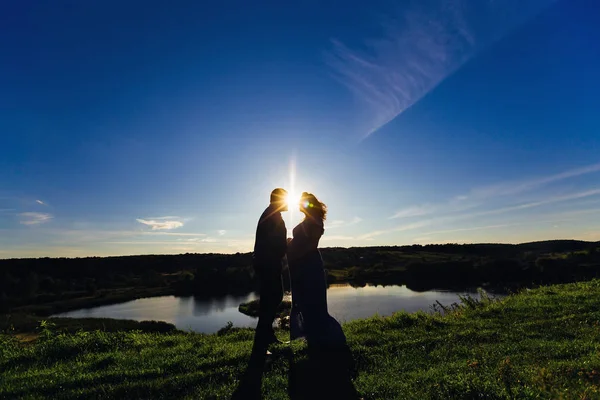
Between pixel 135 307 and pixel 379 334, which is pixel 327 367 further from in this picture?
pixel 135 307

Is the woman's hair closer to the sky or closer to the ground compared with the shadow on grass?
closer to the sky

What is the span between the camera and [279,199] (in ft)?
27.3

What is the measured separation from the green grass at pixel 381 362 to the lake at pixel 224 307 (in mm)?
26350

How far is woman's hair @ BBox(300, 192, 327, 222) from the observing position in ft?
29.8

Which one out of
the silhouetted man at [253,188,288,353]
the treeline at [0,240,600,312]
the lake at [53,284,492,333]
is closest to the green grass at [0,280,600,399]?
the silhouetted man at [253,188,288,353]

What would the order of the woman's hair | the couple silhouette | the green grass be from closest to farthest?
the green grass
the couple silhouette
the woman's hair

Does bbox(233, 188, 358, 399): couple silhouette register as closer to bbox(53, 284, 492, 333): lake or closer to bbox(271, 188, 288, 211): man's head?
bbox(271, 188, 288, 211): man's head

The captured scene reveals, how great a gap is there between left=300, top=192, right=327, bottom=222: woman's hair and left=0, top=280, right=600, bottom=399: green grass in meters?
3.16

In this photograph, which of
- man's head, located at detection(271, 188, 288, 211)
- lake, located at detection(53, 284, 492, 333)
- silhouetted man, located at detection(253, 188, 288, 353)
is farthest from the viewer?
lake, located at detection(53, 284, 492, 333)

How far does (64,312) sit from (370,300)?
182 ft

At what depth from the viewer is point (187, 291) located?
82.0 meters

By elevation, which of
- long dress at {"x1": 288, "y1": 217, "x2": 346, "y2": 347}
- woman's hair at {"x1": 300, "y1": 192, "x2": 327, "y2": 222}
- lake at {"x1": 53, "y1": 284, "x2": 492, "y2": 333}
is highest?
woman's hair at {"x1": 300, "y1": 192, "x2": 327, "y2": 222}

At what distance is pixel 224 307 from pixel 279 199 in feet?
176

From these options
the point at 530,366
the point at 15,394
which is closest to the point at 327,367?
the point at 530,366
